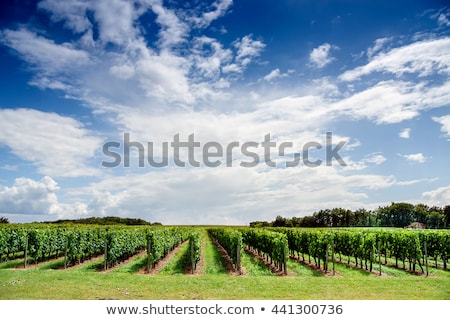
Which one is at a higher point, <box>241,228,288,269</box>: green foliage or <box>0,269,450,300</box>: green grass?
<box>241,228,288,269</box>: green foliage

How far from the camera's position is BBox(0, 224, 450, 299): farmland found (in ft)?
41.6

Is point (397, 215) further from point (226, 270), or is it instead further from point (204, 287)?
point (204, 287)

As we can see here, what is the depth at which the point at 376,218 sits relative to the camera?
4267 inches

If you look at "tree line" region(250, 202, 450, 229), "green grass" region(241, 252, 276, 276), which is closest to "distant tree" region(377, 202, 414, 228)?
"tree line" region(250, 202, 450, 229)

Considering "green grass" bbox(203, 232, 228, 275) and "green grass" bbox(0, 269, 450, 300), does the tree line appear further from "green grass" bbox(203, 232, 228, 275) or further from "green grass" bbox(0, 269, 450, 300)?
"green grass" bbox(0, 269, 450, 300)

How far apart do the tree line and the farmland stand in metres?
65.1

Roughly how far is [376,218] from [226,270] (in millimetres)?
100198

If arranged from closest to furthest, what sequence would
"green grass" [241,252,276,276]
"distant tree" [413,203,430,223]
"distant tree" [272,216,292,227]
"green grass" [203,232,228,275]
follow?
"green grass" [241,252,276,276] → "green grass" [203,232,228,275] → "distant tree" [272,216,292,227] → "distant tree" [413,203,430,223]

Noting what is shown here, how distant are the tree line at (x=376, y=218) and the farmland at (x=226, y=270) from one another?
65138 millimetres

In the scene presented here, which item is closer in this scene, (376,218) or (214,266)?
(214,266)

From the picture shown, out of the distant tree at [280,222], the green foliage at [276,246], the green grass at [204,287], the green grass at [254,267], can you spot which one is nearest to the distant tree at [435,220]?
the distant tree at [280,222]

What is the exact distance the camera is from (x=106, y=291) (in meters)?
12.5

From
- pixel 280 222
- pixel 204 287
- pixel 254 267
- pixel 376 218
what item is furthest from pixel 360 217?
pixel 204 287
